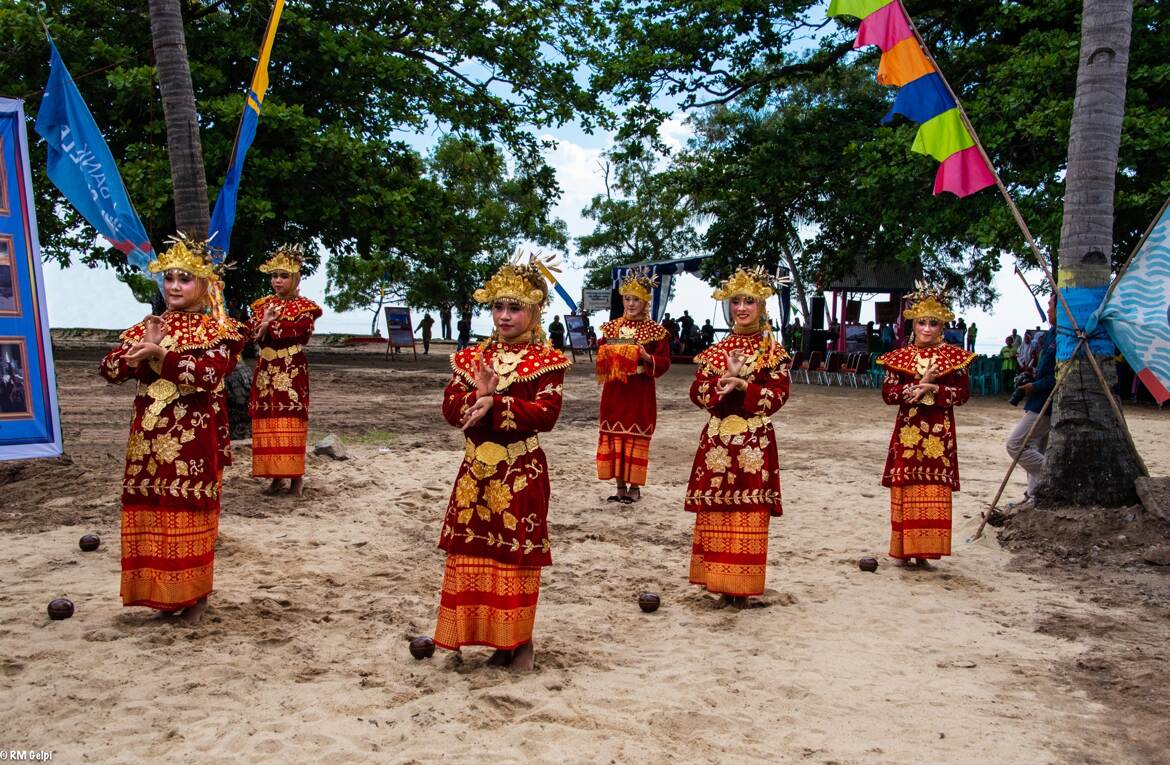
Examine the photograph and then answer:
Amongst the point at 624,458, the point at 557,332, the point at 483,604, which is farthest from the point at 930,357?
the point at 557,332

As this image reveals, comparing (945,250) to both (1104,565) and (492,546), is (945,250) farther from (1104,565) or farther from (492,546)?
(492,546)

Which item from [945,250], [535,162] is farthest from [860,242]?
[945,250]

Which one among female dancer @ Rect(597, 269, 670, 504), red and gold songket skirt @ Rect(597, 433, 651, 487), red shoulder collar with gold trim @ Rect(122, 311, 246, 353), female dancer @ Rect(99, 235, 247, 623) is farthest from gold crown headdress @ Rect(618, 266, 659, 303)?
female dancer @ Rect(99, 235, 247, 623)

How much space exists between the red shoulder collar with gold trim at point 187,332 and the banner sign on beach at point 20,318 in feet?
8.57

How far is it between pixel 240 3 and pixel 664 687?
16.9 metres

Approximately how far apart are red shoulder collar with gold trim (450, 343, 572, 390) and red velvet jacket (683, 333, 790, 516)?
4.41ft

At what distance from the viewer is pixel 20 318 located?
7.16m

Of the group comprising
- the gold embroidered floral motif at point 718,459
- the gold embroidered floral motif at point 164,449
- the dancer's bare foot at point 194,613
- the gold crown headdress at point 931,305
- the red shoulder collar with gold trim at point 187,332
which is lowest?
the dancer's bare foot at point 194,613

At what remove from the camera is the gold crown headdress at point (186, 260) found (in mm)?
5191

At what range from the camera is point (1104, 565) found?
7.05 m

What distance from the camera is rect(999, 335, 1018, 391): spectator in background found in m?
23.3

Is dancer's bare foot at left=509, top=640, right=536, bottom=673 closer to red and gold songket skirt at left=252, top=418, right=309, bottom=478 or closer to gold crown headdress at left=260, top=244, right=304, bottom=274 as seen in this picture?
red and gold songket skirt at left=252, top=418, right=309, bottom=478

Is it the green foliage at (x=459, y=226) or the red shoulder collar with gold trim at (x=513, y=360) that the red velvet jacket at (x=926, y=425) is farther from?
the green foliage at (x=459, y=226)

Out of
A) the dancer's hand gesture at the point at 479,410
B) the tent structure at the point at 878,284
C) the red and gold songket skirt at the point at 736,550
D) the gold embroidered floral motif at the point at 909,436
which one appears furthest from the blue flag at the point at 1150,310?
the tent structure at the point at 878,284
